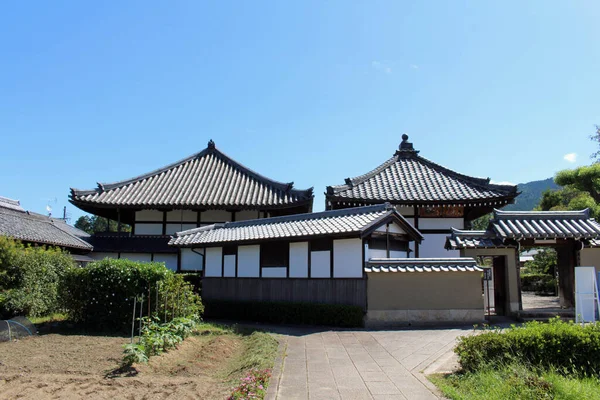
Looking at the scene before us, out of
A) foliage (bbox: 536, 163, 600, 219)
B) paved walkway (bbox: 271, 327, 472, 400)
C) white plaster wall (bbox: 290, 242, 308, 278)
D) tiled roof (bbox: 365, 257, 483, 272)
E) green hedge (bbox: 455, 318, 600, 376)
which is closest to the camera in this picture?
paved walkway (bbox: 271, 327, 472, 400)

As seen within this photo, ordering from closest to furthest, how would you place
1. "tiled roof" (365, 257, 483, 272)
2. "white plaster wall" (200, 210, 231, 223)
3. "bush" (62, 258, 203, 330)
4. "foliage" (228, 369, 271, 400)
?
"foliage" (228, 369, 271, 400) → "bush" (62, 258, 203, 330) → "tiled roof" (365, 257, 483, 272) → "white plaster wall" (200, 210, 231, 223)

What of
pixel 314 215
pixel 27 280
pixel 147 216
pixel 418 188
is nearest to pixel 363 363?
pixel 314 215

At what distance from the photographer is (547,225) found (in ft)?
51.5

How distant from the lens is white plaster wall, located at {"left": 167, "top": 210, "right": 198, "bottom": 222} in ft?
72.9

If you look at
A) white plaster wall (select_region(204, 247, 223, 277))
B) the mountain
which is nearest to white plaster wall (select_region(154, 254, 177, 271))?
white plaster wall (select_region(204, 247, 223, 277))

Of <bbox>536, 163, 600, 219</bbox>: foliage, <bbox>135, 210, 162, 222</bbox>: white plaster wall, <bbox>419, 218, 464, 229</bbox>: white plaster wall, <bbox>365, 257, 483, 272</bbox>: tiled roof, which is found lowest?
<bbox>365, 257, 483, 272</bbox>: tiled roof

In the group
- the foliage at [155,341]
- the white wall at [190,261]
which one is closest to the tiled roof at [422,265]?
the foliage at [155,341]

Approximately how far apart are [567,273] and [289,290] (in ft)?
34.3

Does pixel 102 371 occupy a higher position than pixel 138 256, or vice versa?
pixel 138 256

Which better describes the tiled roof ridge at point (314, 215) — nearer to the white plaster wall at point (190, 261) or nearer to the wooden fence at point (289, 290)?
the white plaster wall at point (190, 261)

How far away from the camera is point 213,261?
18766 millimetres

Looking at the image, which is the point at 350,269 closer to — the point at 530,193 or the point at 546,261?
the point at 546,261

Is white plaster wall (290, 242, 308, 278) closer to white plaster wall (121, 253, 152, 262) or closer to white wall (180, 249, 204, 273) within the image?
white wall (180, 249, 204, 273)

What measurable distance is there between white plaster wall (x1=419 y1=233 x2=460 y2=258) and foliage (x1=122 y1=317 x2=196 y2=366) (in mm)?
11053
